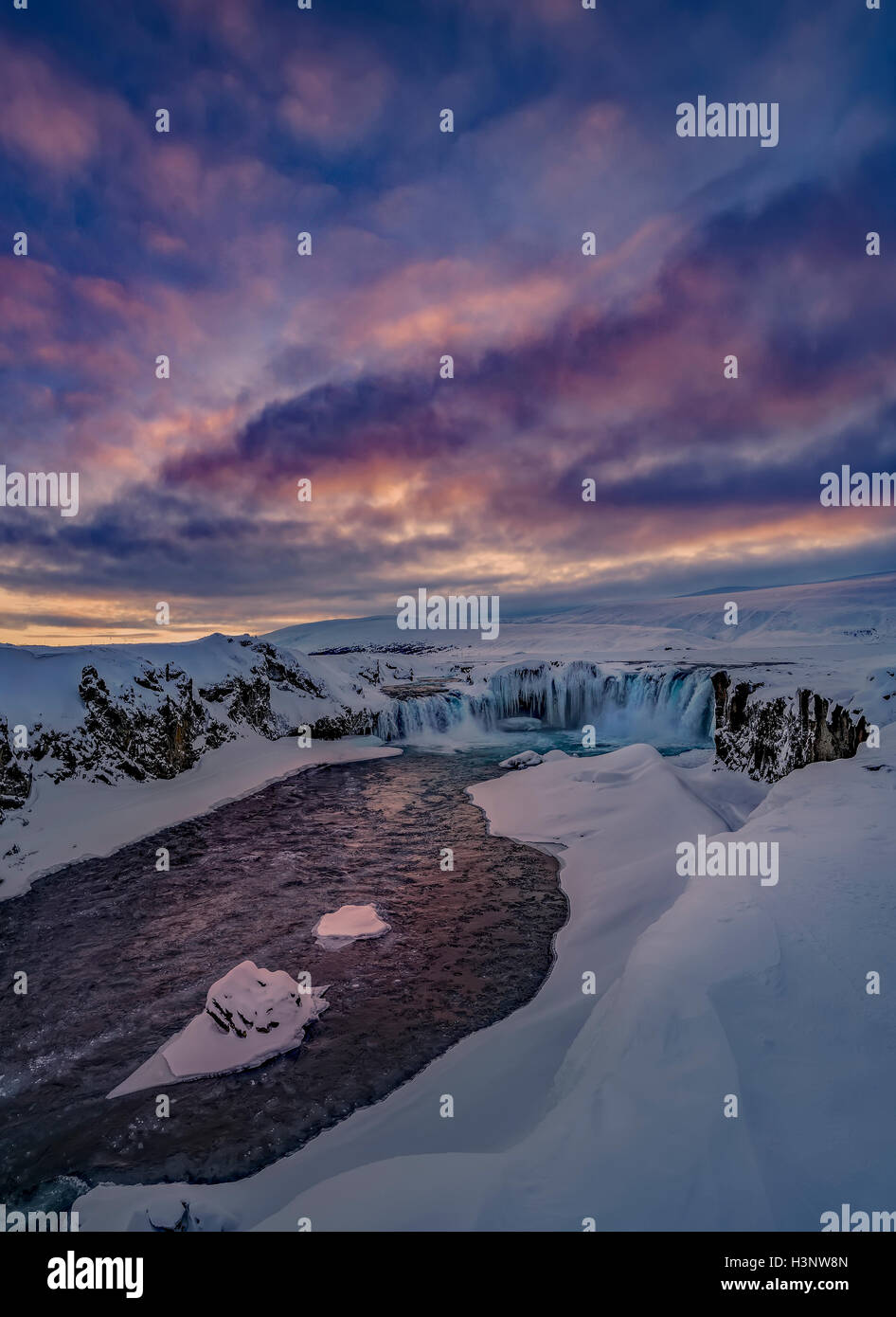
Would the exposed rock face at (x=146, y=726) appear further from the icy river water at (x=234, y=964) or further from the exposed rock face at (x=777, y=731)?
the exposed rock face at (x=777, y=731)

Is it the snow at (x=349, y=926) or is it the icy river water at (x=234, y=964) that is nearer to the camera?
the icy river water at (x=234, y=964)

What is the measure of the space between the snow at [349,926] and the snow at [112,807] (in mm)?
6202

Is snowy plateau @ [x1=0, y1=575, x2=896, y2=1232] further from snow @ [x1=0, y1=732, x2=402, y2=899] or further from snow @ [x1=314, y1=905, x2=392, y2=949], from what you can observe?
snow @ [x1=314, y1=905, x2=392, y2=949]

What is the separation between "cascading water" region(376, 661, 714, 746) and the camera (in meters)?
26.7

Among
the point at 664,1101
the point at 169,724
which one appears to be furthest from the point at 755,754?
the point at 169,724

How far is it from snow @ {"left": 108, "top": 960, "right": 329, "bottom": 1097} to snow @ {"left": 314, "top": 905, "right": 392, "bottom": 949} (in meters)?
1.29

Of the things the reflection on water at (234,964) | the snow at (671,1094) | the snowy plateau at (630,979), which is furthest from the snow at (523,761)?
the snow at (671,1094)

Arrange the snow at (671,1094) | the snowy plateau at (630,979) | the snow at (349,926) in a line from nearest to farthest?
the snow at (671,1094)
the snowy plateau at (630,979)
the snow at (349,926)

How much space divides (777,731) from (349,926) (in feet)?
32.7

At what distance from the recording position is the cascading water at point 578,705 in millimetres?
26656

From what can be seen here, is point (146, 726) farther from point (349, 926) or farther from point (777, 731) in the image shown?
point (777, 731)

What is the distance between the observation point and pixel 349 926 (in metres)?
7.96

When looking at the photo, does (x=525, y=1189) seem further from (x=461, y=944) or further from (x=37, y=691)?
(x=37, y=691)

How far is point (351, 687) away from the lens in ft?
90.0
